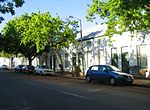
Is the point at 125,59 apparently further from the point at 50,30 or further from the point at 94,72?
the point at 50,30

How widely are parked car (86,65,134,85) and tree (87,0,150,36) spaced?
10.4 ft

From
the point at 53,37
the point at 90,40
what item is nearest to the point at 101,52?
the point at 90,40

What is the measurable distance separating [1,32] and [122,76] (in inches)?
1735

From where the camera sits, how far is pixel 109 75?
87.6 ft

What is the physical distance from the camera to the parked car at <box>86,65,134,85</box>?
1024 inches

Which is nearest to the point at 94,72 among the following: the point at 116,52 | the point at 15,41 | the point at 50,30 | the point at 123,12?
the point at 123,12

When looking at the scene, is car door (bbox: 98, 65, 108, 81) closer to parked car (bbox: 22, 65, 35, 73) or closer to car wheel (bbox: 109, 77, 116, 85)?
car wheel (bbox: 109, 77, 116, 85)

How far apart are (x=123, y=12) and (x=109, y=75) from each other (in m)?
5.01

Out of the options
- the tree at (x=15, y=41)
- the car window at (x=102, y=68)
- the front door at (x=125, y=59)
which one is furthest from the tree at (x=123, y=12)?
the tree at (x=15, y=41)

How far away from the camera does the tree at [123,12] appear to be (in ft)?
73.0

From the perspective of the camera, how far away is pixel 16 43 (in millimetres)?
61156

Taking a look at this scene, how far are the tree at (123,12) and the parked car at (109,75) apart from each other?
10.4 ft

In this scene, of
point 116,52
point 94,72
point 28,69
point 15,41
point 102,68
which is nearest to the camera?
point 102,68

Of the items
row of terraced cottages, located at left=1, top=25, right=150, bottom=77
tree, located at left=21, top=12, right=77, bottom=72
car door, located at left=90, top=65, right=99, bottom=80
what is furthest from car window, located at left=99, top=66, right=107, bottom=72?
tree, located at left=21, top=12, right=77, bottom=72
